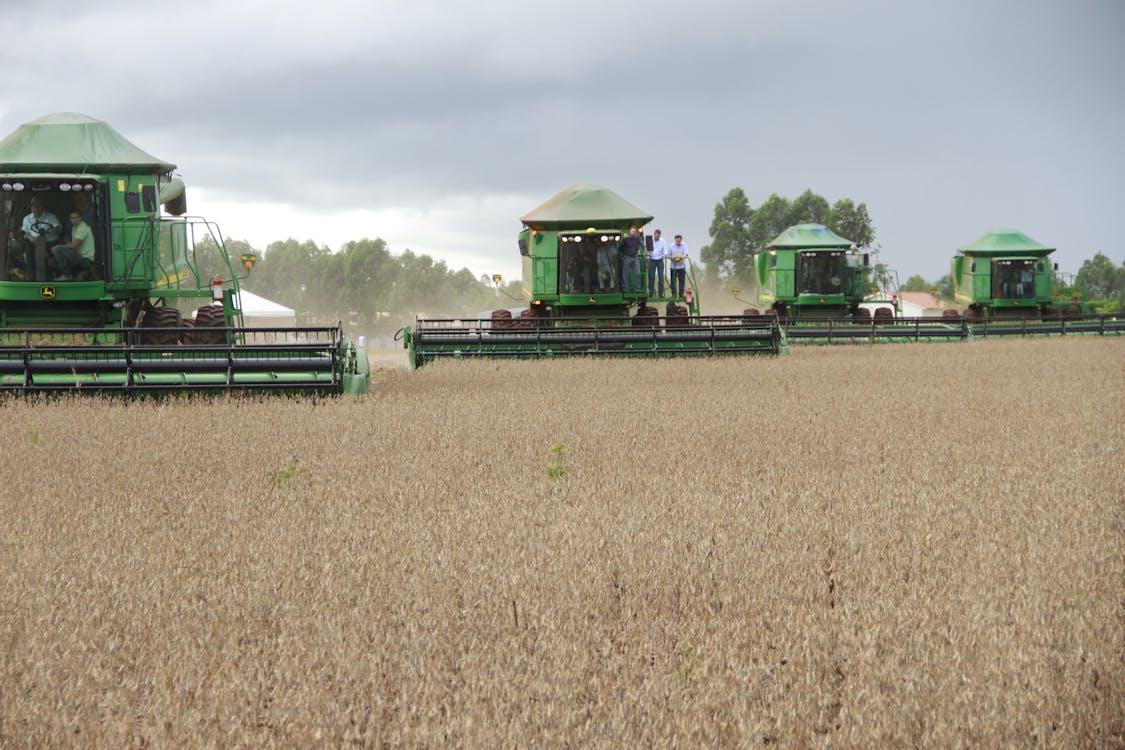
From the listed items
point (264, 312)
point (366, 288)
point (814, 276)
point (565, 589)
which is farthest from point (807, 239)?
point (366, 288)

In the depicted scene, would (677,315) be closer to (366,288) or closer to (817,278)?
(817,278)

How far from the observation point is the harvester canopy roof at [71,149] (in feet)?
44.8

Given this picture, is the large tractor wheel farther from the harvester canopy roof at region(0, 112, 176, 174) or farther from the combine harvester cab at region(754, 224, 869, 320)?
the combine harvester cab at region(754, 224, 869, 320)

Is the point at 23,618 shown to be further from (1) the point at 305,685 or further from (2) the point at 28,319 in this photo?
(2) the point at 28,319

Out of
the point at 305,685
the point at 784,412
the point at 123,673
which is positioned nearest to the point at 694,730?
the point at 305,685

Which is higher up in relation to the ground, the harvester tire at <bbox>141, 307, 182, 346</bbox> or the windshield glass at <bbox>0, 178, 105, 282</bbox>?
the windshield glass at <bbox>0, 178, 105, 282</bbox>

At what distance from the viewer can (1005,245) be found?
3081 centimetres

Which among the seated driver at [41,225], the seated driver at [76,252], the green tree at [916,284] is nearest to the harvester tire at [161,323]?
the seated driver at [76,252]

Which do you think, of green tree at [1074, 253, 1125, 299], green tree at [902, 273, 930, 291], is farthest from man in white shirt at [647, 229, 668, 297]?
green tree at [1074, 253, 1125, 299]

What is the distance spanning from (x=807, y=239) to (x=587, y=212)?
9.16m

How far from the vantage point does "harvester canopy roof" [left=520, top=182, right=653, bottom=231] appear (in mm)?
21156

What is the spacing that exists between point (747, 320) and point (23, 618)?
16434 mm

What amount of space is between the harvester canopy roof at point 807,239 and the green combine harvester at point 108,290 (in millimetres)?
16900

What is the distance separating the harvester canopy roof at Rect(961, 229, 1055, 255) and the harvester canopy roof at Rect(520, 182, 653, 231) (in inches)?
537
